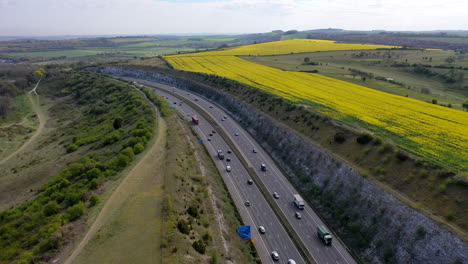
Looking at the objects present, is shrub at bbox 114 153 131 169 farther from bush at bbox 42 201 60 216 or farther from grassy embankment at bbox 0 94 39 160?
grassy embankment at bbox 0 94 39 160

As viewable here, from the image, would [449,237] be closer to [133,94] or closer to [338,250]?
[338,250]

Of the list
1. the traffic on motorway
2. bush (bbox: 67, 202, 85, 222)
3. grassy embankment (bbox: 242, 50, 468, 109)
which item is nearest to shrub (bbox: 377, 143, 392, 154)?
the traffic on motorway

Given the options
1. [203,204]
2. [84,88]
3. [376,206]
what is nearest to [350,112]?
[376,206]

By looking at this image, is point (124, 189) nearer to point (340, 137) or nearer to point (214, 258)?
point (214, 258)

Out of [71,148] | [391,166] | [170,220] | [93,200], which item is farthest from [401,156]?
[71,148]

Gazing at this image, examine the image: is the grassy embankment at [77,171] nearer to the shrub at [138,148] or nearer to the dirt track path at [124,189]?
the shrub at [138,148]

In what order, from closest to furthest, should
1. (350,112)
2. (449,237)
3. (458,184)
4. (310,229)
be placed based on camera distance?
(449,237), (458,184), (310,229), (350,112)

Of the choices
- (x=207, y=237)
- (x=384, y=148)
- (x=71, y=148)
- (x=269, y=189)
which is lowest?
(x=269, y=189)

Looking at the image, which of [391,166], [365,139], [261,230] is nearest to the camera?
[261,230]
